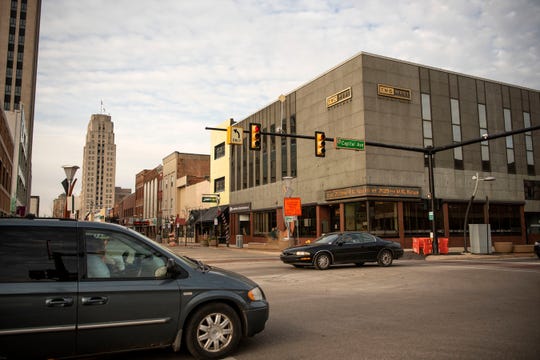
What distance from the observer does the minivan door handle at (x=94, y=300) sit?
4.55 metres

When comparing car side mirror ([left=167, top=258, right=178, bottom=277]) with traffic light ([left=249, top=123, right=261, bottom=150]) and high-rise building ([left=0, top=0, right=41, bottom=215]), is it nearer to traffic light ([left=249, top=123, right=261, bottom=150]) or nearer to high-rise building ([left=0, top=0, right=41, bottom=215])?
traffic light ([left=249, top=123, right=261, bottom=150])

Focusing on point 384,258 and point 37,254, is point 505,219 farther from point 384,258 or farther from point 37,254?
point 37,254

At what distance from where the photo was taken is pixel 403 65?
1232 inches

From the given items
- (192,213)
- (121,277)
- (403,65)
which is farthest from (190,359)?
(192,213)

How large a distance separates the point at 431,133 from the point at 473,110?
5.52 m

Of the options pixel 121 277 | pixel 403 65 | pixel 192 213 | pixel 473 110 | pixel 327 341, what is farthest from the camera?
pixel 192 213

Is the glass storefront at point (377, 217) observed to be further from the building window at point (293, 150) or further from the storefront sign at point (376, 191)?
the building window at point (293, 150)

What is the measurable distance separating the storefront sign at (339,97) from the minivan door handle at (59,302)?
27866mm

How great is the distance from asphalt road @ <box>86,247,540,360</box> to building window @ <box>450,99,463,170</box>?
72.5 ft

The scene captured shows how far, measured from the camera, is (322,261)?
1603 centimetres

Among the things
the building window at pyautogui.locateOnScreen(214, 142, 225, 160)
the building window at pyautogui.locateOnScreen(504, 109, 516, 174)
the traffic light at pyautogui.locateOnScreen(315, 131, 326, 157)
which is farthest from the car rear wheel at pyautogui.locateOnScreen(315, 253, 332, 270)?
the building window at pyautogui.locateOnScreen(214, 142, 225, 160)

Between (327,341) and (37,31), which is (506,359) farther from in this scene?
(37,31)

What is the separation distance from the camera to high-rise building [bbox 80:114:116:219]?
514ft

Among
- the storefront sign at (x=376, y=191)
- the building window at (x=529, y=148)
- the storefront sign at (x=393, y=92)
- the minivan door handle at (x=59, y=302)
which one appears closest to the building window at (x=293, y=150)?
the storefront sign at (x=376, y=191)
